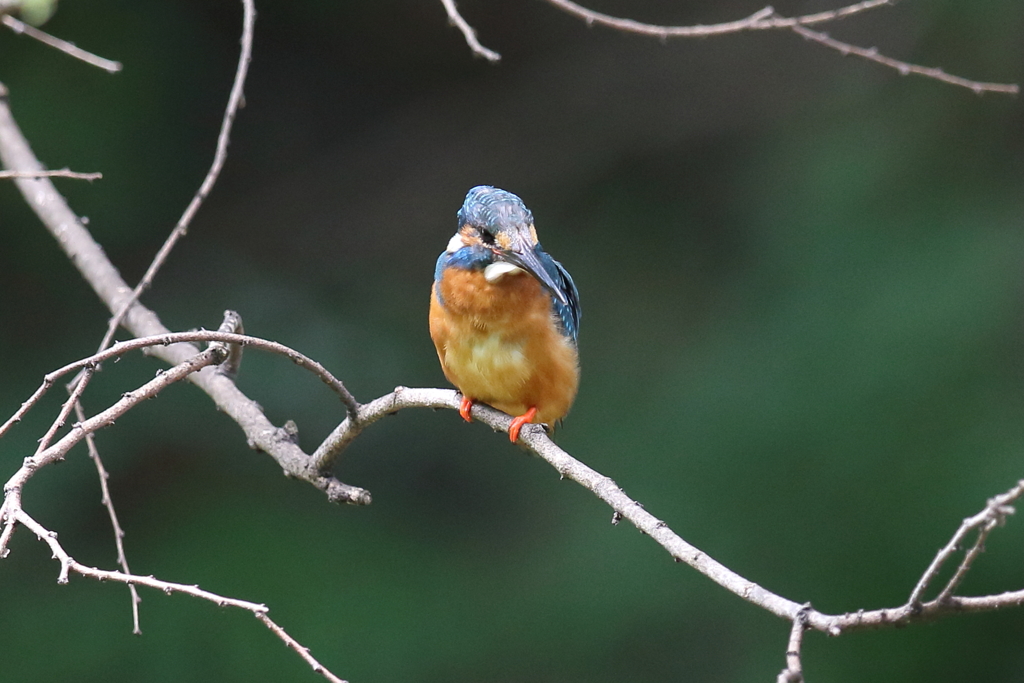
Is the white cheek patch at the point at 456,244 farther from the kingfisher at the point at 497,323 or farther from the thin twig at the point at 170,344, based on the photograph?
the thin twig at the point at 170,344

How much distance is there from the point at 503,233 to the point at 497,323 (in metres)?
0.15

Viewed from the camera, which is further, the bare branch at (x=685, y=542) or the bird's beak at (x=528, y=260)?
the bird's beak at (x=528, y=260)

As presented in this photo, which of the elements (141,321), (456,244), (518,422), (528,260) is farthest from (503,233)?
(141,321)

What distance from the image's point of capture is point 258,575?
2.84m

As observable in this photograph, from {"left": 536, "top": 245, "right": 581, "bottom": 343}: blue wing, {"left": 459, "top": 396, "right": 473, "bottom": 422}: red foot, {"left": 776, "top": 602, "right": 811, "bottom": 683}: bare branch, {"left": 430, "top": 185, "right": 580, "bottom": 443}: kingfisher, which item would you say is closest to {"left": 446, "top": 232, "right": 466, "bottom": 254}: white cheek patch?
{"left": 430, "top": 185, "right": 580, "bottom": 443}: kingfisher

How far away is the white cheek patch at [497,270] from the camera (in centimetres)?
157

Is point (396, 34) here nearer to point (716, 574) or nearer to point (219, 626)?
point (219, 626)

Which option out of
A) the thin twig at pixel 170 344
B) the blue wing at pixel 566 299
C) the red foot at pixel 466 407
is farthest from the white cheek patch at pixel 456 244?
the thin twig at pixel 170 344

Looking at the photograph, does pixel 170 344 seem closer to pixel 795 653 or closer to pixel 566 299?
pixel 566 299

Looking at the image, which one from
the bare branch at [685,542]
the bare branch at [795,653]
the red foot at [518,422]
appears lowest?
the bare branch at [795,653]

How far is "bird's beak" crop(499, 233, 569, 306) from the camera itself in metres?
1.47

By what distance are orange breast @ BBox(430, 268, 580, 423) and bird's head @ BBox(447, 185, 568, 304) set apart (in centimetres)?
4

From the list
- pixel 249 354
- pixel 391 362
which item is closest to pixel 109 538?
pixel 249 354

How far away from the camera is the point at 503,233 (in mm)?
1530
